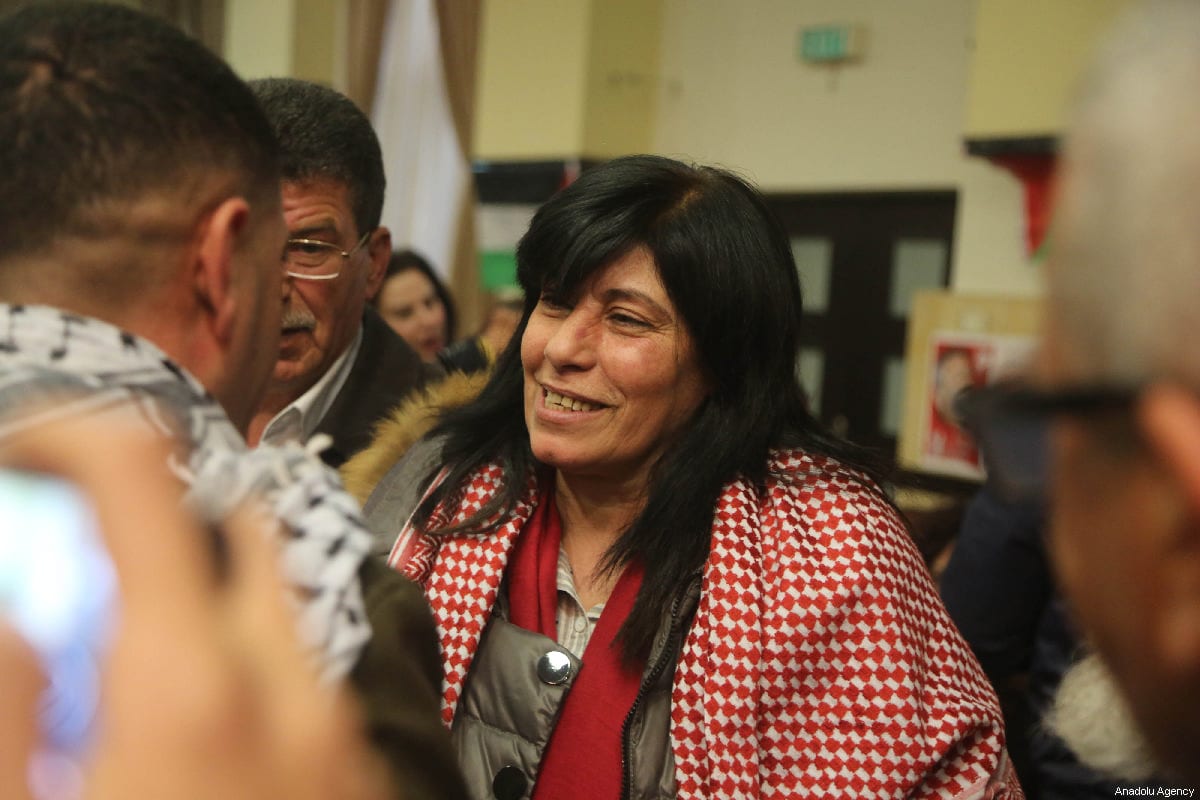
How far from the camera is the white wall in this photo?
5.56m

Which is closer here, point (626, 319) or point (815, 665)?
point (815, 665)

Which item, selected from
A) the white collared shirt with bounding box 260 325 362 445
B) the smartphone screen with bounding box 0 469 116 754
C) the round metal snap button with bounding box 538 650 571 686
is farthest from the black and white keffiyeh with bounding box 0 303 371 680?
the white collared shirt with bounding box 260 325 362 445

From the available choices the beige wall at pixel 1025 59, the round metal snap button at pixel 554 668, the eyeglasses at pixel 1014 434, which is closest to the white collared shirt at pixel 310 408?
the round metal snap button at pixel 554 668

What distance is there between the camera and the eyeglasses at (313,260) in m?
2.05

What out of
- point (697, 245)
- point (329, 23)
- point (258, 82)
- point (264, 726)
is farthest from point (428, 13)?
point (264, 726)

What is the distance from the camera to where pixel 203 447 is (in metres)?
0.88

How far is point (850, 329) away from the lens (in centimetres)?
629

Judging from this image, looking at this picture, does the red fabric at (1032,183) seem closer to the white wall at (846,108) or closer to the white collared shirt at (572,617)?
the white wall at (846,108)

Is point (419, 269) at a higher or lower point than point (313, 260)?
lower

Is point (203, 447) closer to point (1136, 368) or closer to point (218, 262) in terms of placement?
point (218, 262)

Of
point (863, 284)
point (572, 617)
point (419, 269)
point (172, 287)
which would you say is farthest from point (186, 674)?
point (863, 284)

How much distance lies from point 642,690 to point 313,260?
913 millimetres

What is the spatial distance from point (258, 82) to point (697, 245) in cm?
87

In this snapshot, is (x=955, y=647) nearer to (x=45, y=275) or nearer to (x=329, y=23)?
(x=45, y=275)
